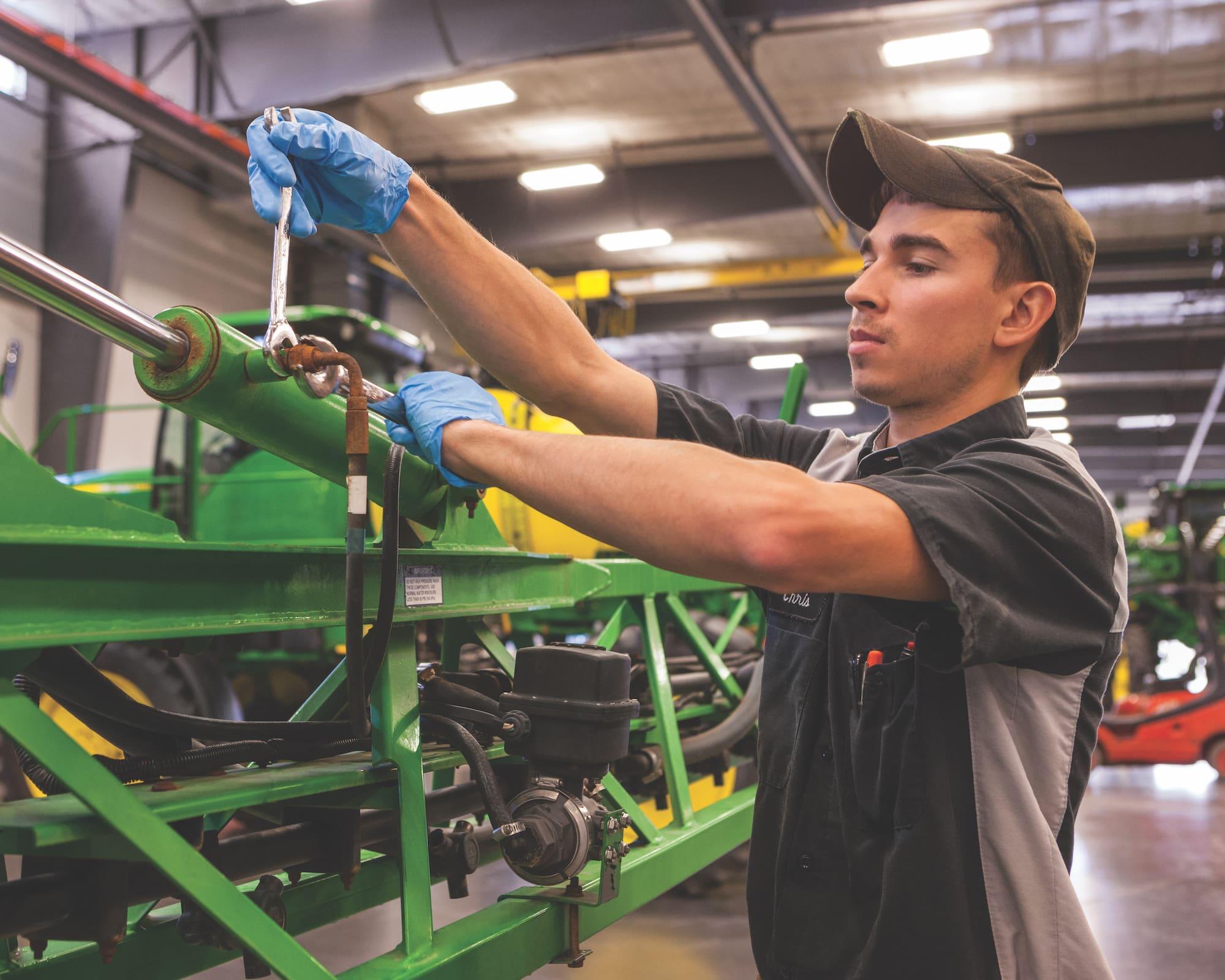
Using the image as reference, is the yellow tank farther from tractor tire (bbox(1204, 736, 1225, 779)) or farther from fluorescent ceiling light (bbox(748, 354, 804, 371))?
fluorescent ceiling light (bbox(748, 354, 804, 371))

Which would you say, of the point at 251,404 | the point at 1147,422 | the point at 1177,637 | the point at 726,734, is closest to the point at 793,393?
the point at 726,734

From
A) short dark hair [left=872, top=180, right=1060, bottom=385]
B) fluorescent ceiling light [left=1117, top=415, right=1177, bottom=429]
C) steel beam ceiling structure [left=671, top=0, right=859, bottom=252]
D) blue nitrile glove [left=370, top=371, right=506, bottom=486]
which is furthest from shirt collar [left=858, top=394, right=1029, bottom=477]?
fluorescent ceiling light [left=1117, top=415, right=1177, bottom=429]

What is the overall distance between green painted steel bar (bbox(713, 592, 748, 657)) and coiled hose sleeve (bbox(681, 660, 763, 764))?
0.31 m

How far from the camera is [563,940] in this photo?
222 centimetres

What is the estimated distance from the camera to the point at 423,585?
2062mm

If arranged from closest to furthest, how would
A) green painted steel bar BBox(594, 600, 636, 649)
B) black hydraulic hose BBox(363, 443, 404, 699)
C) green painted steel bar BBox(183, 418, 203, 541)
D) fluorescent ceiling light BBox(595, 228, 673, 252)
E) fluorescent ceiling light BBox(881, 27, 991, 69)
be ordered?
black hydraulic hose BBox(363, 443, 404, 699), green painted steel bar BBox(594, 600, 636, 649), green painted steel bar BBox(183, 418, 203, 541), fluorescent ceiling light BBox(881, 27, 991, 69), fluorescent ceiling light BBox(595, 228, 673, 252)

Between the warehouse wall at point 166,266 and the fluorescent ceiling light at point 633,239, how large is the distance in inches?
166

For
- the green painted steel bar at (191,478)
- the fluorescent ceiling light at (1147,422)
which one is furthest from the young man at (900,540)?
the fluorescent ceiling light at (1147,422)

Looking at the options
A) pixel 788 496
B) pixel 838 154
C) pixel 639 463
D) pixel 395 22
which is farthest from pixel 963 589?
pixel 395 22

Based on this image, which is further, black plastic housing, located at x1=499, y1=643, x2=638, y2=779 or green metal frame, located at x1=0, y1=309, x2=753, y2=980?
black plastic housing, located at x1=499, y1=643, x2=638, y2=779

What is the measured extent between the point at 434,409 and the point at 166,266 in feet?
37.3

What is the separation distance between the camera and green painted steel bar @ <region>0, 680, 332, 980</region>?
1370 mm

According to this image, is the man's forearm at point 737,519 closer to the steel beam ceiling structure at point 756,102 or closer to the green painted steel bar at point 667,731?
the green painted steel bar at point 667,731

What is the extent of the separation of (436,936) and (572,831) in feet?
1.04
